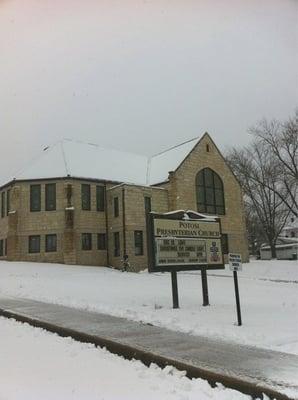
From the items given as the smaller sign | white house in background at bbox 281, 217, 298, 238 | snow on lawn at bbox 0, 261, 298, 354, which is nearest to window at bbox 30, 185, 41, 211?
snow on lawn at bbox 0, 261, 298, 354

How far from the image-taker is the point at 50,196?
116ft

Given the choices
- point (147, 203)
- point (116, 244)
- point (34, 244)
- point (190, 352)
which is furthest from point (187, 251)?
point (34, 244)

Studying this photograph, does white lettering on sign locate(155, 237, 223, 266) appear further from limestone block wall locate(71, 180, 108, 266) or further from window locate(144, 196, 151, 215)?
window locate(144, 196, 151, 215)

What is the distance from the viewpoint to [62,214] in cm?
3462

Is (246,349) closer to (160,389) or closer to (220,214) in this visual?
(160,389)

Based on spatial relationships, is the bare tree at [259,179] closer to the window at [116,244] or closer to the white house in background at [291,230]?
the window at [116,244]

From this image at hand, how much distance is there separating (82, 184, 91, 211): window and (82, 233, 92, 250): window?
2.00 meters

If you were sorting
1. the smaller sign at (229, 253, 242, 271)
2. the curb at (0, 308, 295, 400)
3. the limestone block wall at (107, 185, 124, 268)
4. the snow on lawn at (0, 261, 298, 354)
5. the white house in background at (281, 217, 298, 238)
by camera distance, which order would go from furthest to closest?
the white house in background at (281, 217, 298, 238), the limestone block wall at (107, 185, 124, 268), the smaller sign at (229, 253, 242, 271), the snow on lawn at (0, 261, 298, 354), the curb at (0, 308, 295, 400)

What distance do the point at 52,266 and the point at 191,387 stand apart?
25983 mm

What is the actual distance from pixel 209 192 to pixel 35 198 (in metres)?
14.4

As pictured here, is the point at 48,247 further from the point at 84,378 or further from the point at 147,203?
the point at 84,378

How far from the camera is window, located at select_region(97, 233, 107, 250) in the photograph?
117 ft

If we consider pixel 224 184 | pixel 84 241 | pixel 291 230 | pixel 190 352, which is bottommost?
pixel 190 352

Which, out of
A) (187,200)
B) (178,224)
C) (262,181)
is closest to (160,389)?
(178,224)
